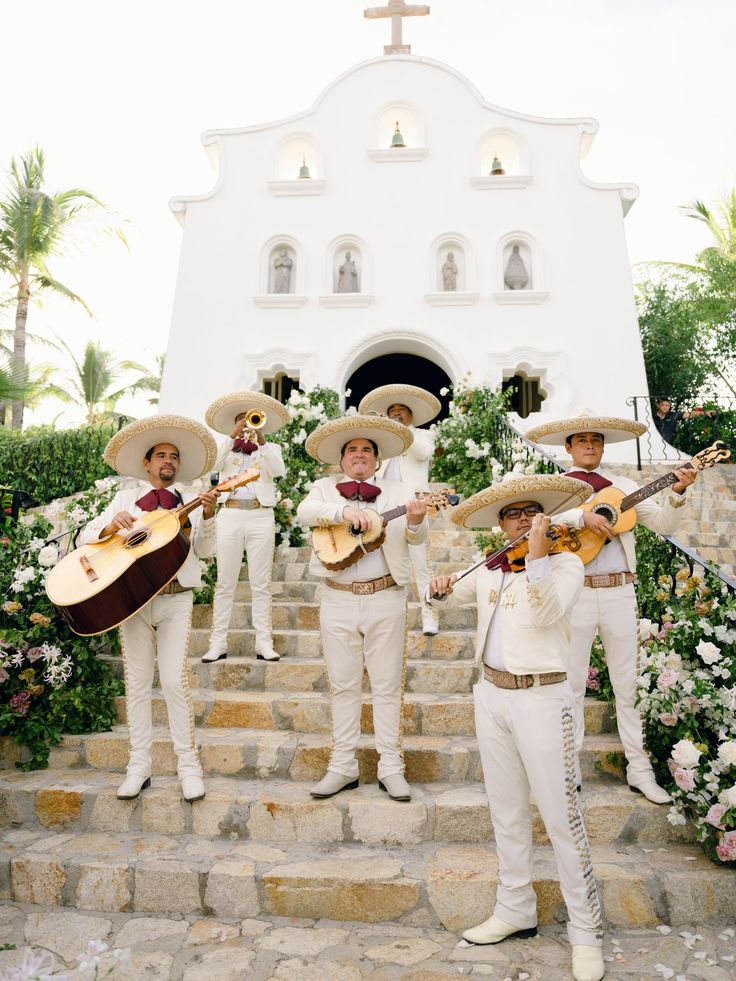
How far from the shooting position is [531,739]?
2914 millimetres

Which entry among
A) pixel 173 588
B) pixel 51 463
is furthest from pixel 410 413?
pixel 51 463

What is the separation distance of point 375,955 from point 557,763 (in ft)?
3.98

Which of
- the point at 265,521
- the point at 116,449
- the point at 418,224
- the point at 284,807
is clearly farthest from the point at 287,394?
the point at 284,807

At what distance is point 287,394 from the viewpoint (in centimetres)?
1327

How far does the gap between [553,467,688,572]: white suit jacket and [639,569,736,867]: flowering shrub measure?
497 mm

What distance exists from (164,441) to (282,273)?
32.4 ft

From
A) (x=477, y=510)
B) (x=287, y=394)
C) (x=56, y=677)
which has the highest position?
A: (x=287, y=394)

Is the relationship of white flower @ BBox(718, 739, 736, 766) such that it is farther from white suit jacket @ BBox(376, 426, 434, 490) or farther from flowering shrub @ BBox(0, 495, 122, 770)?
flowering shrub @ BBox(0, 495, 122, 770)

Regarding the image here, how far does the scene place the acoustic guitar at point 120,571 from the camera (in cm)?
356

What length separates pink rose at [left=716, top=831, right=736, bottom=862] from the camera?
127 inches

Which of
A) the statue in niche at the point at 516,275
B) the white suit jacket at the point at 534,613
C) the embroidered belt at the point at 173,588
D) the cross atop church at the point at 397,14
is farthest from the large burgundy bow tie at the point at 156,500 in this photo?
the cross atop church at the point at 397,14

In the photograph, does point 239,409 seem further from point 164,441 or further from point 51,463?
point 51,463

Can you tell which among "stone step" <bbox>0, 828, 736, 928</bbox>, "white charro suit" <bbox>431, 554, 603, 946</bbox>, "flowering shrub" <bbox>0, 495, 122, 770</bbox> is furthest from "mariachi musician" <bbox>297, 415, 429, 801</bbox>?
"flowering shrub" <bbox>0, 495, 122, 770</bbox>

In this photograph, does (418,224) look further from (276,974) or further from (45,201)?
(276,974)
